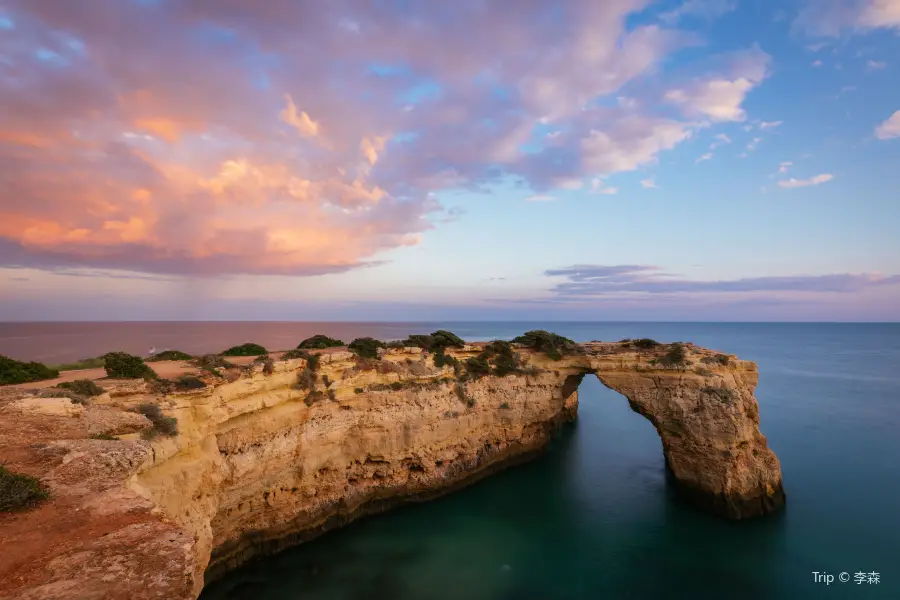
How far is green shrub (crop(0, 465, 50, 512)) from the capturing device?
4.95 m

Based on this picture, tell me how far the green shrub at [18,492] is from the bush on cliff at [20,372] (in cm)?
806

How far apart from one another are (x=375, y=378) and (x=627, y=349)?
476 inches

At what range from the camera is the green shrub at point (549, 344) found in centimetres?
2089

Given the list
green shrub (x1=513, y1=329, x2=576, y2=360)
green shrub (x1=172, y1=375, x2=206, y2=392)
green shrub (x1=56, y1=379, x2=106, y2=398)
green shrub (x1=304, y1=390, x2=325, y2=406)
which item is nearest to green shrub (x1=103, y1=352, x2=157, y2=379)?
green shrub (x1=172, y1=375, x2=206, y2=392)

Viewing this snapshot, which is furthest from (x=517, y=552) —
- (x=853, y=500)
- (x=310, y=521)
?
(x=853, y=500)

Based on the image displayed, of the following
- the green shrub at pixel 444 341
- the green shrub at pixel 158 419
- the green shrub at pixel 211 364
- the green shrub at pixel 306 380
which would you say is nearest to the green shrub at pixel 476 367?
the green shrub at pixel 444 341

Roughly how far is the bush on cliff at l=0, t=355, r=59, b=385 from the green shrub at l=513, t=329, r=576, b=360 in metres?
18.0

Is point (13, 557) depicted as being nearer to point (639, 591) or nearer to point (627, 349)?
point (639, 591)

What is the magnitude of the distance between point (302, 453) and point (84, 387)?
279 inches

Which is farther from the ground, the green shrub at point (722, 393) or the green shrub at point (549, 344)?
the green shrub at point (549, 344)

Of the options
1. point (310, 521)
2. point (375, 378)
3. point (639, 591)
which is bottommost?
point (639, 591)

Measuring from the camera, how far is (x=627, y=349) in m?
19.4

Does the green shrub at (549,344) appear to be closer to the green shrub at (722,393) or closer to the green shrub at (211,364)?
the green shrub at (722,393)

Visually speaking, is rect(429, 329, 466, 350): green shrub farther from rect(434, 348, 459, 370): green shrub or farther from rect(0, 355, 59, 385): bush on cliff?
rect(0, 355, 59, 385): bush on cliff
